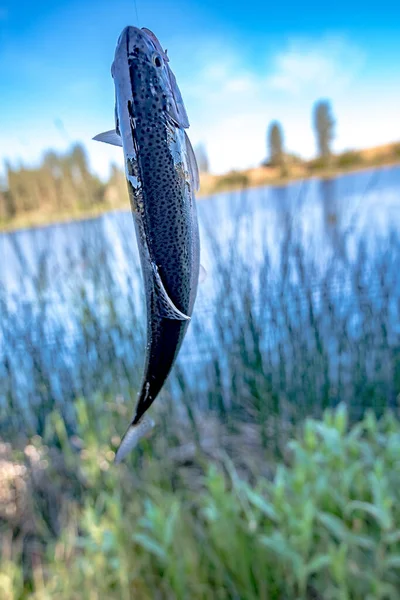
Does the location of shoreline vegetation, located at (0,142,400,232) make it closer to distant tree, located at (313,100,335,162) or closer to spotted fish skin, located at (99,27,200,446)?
distant tree, located at (313,100,335,162)

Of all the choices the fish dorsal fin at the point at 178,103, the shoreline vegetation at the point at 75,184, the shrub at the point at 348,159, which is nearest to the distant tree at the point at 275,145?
the shoreline vegetation at the point at 75,184

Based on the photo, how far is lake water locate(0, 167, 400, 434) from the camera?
1.79 metres

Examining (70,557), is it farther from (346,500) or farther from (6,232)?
(6,232)

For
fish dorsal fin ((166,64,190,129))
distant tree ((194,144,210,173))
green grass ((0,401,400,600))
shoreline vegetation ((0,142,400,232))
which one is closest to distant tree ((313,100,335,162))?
shoreline vegetation ((0,142,400,232))

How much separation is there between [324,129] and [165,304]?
5.67 ft

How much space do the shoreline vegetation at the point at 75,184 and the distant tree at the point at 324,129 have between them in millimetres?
27

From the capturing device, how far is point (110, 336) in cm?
176

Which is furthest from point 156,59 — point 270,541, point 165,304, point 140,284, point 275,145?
point 140,284

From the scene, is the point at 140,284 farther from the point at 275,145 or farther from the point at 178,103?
the point at 178,103

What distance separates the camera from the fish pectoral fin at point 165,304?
26cm

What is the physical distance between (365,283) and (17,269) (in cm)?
138

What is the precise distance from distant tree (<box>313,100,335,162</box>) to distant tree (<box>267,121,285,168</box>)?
0.58ft

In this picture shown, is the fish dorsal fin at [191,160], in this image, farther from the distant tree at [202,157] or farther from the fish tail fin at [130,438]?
the distant tree at [202,157]

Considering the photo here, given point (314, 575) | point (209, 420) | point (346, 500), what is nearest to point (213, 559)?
point (314, 575)
